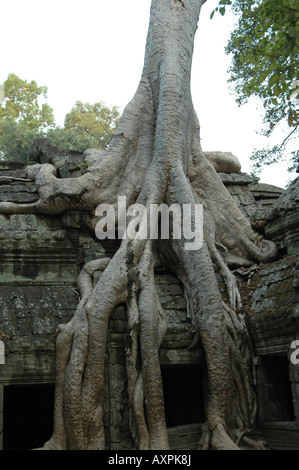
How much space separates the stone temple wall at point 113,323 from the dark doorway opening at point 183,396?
0.04ft

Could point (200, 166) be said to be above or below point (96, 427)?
above

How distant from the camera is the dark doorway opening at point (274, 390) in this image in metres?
4.87

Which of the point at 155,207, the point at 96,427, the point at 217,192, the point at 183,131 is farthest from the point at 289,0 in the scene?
the point at 96,427

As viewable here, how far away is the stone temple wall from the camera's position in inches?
178

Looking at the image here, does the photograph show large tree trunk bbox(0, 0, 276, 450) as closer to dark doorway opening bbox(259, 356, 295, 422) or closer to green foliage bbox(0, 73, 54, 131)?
dark doorway opening bbox(259, 356, 295, 422)

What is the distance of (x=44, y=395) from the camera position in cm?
643

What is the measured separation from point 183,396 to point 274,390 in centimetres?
133

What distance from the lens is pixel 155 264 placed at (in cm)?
555

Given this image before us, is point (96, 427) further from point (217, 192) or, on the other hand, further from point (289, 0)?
point (289, 0)

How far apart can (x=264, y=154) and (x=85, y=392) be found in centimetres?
741

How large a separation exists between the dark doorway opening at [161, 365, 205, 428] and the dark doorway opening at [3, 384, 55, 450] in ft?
4.93
